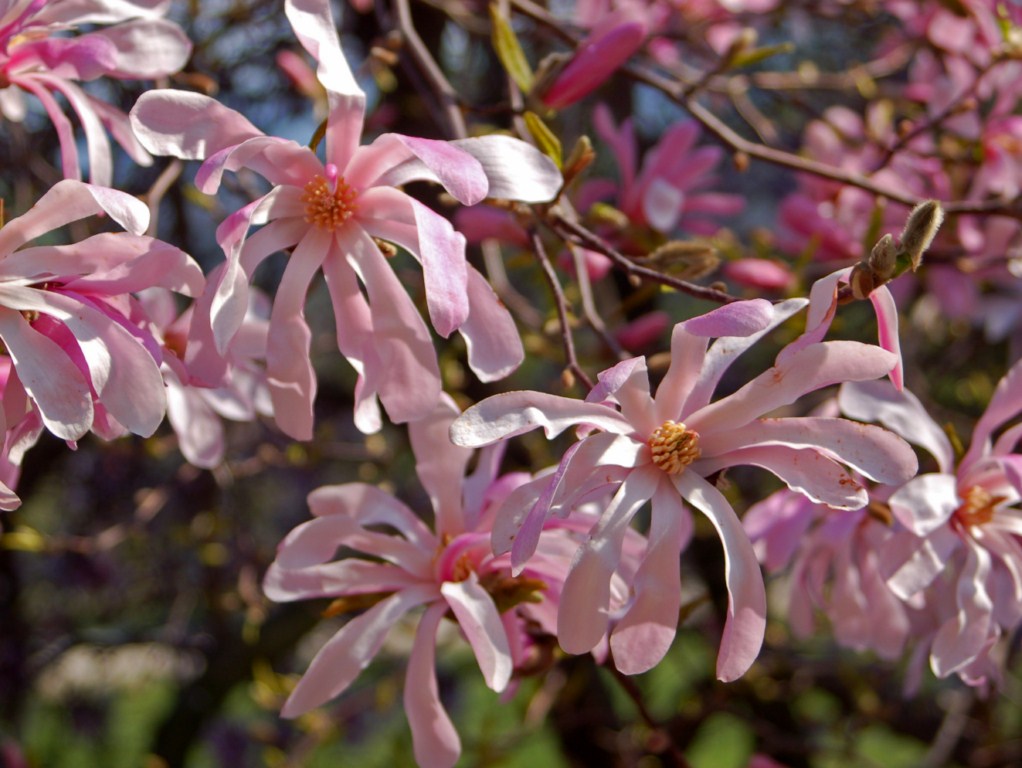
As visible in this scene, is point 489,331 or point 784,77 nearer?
point 489,331

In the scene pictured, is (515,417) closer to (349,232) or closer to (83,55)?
(349,232)

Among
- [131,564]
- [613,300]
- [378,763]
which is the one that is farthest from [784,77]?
[378,763]

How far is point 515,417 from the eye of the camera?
0.50m

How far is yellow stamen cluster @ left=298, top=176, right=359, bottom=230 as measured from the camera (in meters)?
0.57

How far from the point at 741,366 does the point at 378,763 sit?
1408 mm

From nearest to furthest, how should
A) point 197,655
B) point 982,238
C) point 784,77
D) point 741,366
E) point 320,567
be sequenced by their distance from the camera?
point 320,567 → point 982,238 → point 784,77 → point 197,655 → point 741,366

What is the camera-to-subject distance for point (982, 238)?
1.13 meters

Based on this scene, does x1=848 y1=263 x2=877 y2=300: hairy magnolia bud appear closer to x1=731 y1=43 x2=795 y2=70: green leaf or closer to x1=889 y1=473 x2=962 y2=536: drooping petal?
x1=889 y1=473 x2=962 y2=536: drooping petal

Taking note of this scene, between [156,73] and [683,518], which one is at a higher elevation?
[156,73]

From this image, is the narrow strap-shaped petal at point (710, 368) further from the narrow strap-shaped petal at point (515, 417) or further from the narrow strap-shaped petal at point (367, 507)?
the narrow strap-shaped petal at point (367, 507)

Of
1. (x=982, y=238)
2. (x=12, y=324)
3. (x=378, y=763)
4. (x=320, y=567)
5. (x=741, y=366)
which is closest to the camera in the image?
(x=12, y=324)

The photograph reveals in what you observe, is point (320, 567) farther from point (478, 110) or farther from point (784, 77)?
point (784, 77)

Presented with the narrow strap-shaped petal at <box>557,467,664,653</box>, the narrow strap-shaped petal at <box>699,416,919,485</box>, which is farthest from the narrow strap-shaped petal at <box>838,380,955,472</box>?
the narrow strap-shaped petal at <box>557,467,664,653</box>

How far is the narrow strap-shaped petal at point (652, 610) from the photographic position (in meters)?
0.52
